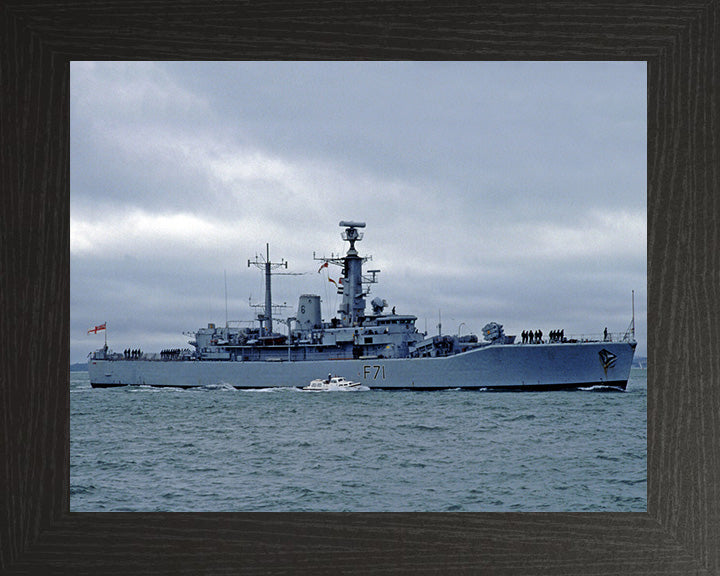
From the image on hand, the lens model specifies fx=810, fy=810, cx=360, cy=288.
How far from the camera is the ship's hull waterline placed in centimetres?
1418

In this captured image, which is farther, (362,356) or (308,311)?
(308,311)

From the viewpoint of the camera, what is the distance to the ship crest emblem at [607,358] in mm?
14648

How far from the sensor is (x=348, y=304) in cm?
1650

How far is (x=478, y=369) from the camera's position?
558 inches

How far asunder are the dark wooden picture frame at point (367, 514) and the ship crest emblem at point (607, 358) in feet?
46.1

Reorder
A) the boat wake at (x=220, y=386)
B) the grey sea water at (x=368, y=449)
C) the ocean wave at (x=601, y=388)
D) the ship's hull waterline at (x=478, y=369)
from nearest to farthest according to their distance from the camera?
the ship's hull waterline at (x=478, y=369) → the ocean wave at (x=601, y=388) → the grey sea water at (x=368, y=449) → the boat wake at (x=220, y=386)

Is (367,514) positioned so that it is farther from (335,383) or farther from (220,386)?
(220,386)

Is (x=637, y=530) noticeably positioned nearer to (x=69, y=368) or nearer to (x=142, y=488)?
(x=69, y=368)

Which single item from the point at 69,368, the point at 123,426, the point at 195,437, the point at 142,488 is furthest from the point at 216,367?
the point at 69,368

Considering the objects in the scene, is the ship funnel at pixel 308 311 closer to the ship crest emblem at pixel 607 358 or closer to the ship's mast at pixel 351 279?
the ship's mast at pixel 351 279

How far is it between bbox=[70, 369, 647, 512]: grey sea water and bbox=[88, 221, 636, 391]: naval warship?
2.24ft

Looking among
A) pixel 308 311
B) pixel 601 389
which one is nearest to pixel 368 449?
pixel 308 311

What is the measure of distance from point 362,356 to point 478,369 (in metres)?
2.38

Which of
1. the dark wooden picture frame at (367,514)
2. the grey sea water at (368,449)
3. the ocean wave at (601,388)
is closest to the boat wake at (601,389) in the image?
the ocean wave at (601,388)
